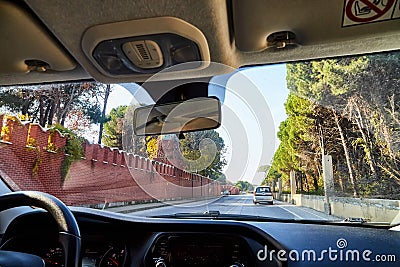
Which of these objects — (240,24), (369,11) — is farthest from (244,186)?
(369,11)

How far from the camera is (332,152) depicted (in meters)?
2.36

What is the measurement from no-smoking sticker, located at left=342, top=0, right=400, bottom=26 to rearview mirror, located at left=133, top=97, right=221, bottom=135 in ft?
2.92

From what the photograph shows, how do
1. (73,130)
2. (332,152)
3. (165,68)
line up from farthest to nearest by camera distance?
1. (73,130)
2. (332,152)
3. (165,68)

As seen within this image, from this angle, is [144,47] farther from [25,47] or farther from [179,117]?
[25,47]

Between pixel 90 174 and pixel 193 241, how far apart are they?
3.01 feet

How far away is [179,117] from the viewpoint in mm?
2268

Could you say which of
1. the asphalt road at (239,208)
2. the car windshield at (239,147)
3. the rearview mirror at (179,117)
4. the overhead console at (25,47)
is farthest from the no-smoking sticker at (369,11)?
the overhead console at (25,47)

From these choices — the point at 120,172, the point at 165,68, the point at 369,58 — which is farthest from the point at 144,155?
the point at 369,58

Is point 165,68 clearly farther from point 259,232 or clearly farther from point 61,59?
point 259,232

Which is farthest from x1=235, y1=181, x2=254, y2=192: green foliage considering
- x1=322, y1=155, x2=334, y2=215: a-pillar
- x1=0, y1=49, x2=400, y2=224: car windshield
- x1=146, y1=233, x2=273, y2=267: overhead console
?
x1=322, y1=155, x2=334, y2=215: a-pillar

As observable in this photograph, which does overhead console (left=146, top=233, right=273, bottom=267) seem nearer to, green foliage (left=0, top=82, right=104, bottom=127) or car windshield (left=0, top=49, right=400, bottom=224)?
car windshield (left=0, top=49, right=400, bottom=224)

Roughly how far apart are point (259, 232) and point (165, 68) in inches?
46.4

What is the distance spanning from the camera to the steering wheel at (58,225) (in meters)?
1.13

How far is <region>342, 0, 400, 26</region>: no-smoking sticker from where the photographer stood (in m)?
1.56
